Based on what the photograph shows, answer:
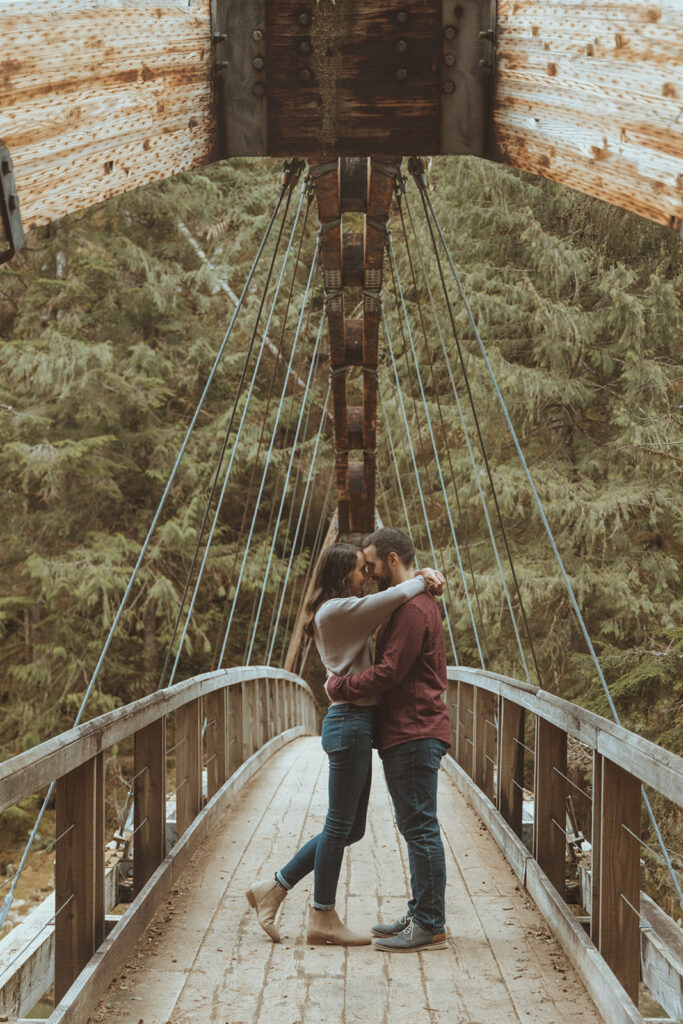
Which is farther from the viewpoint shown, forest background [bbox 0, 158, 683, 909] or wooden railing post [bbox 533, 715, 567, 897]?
forest background [bbox 0, 158, 683, 909]

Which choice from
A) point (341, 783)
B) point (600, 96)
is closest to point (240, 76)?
point (600, 96)

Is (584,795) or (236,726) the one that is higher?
(584,795)

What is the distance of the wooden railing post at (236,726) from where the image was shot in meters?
6.26

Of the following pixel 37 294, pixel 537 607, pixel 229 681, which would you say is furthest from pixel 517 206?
pixel 229 681

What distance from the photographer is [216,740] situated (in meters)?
5.48

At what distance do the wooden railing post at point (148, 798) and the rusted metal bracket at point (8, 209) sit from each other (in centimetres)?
230

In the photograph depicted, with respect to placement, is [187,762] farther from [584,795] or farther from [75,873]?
[584,795]

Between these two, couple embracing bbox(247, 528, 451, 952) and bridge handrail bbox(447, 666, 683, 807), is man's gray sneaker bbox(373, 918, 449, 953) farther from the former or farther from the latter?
bridge handrail bbox(447, 666, 683, 807)

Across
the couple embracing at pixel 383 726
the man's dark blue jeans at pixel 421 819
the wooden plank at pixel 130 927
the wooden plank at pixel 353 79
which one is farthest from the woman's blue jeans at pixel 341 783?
the wooden plank at pixel 353 79

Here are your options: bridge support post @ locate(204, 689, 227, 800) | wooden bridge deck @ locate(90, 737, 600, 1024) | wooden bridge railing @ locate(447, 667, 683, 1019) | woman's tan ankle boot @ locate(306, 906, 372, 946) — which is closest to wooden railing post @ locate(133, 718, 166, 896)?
wooden bridge deck @ locate(90, 737, 600, 1024)

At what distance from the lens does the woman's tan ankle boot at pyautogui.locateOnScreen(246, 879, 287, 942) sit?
10.6 ft

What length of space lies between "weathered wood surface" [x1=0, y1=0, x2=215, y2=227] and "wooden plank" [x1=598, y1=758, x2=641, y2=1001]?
193 cm

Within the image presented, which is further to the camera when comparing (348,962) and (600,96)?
(348,962)

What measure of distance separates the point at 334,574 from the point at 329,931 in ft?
3.79
